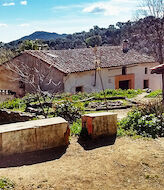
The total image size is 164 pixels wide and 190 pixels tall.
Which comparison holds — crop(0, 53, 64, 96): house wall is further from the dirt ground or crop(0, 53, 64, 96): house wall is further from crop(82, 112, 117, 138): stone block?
the dirt ground

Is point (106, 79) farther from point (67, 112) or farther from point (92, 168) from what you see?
point (92, 168)

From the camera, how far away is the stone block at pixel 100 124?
254 inches

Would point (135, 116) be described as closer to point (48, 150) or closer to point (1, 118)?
point (48, 150)

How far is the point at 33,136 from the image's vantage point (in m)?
5.51

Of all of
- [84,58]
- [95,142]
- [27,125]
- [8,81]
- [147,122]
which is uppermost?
[84,58]

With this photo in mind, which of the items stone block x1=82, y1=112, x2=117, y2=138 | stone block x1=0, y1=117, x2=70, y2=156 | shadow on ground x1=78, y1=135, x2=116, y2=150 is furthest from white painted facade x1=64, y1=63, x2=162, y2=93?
stone block x1=0, y1=117, x2=70, y2=156

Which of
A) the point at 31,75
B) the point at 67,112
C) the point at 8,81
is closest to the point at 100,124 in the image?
the point at 67,112

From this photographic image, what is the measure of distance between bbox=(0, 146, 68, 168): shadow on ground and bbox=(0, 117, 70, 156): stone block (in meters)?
0.09

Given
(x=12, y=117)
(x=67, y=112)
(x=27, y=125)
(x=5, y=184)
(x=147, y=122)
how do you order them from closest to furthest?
(x=5, y=184)
(x=27, y=125)
(x=147, y=122)
(x=67, y=112)
(x=12, y=117)

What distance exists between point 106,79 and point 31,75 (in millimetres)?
6302

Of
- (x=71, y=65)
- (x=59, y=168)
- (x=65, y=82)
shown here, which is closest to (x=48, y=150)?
(x=59, y=168)

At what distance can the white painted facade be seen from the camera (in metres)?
20.5

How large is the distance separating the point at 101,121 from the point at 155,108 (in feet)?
7.36

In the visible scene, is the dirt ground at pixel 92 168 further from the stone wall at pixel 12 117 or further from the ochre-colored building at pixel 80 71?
the ochre-colored building at pixel 80 71
